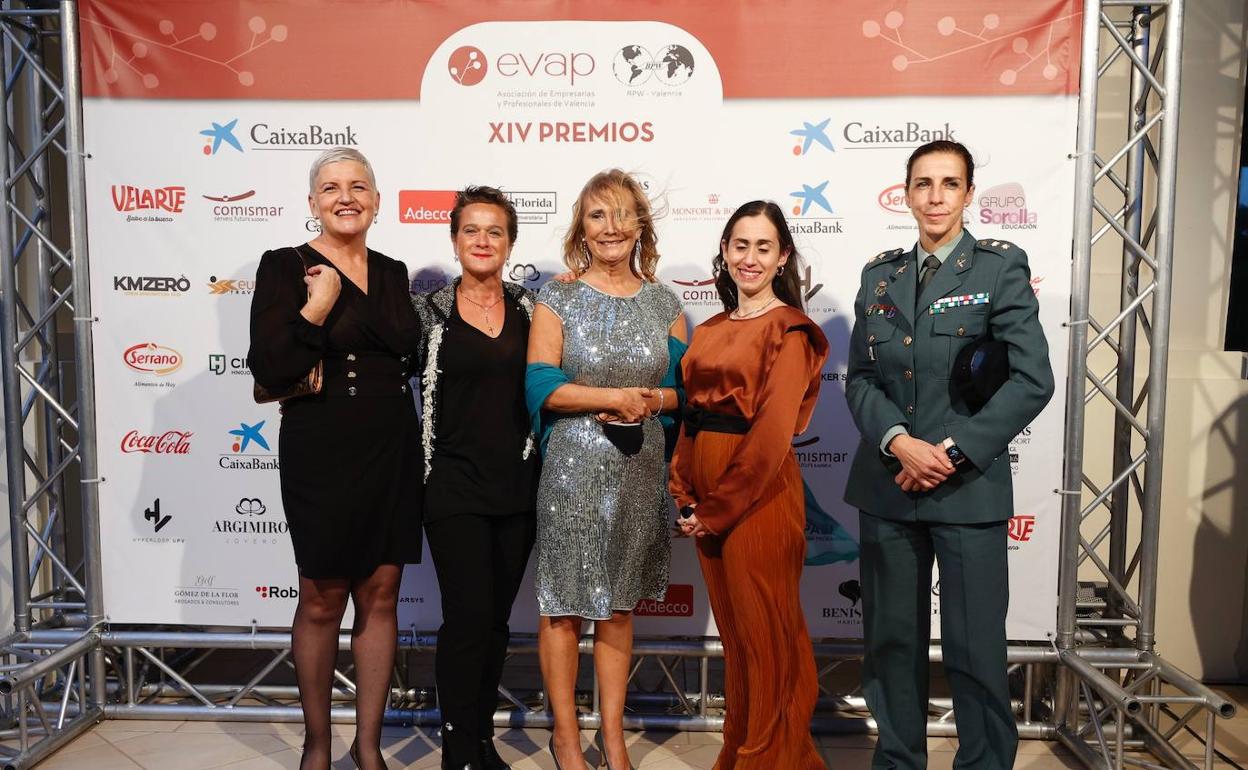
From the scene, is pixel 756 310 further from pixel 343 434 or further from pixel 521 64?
pixel 521 64

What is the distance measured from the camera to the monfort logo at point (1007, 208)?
10.7 feet

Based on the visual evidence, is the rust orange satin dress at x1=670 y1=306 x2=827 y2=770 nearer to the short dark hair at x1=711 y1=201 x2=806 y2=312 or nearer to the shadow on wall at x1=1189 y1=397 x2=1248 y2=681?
the short dark hair at x1=711 y1=201 x2=806 y2=312

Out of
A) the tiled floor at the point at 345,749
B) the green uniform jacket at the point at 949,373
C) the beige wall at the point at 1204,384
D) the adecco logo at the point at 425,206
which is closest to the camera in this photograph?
the green uniform jacket at the point at 949,373

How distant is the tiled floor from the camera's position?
3168 millimetres

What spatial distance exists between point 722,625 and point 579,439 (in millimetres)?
706

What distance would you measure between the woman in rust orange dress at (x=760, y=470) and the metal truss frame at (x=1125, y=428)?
1309mm

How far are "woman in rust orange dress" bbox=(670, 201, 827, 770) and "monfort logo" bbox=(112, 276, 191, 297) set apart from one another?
84.8 inches

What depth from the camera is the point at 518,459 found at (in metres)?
2.70

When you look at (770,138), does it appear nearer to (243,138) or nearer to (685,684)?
(243,138)

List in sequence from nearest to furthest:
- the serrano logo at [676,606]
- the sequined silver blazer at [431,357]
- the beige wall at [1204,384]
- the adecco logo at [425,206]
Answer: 1. the sequined silver blazer at [431,357]
2. the adecco logo at [425,206]
3. the serrano logo at [676,606]
4. the beige wall at [1204,384]

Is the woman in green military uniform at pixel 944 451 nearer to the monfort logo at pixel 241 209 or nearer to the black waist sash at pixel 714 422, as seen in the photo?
the black waist sash at pixel 714 422

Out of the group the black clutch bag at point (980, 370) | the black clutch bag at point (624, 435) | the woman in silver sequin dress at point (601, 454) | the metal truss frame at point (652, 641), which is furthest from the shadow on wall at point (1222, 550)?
the black clutch bag at point (624, 435)

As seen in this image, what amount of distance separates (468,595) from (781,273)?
4.46 feet

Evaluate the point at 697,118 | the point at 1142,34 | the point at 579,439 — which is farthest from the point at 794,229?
the point at 1142,34
